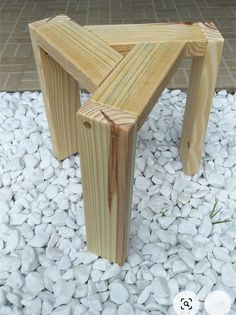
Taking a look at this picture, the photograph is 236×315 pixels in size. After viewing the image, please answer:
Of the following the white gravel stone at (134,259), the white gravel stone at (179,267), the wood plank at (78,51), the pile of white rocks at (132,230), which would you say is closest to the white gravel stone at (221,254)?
the pile of white rocks at (132,230)

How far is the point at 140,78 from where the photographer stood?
89cm

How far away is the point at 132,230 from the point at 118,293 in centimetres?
22

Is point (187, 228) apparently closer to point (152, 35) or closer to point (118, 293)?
point (118, 293)

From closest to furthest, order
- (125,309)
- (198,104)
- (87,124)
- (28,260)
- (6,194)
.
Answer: (87,124) < (125,309) < (28,260) < (198,104) < (6,194)

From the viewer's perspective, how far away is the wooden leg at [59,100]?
1193 millimetres

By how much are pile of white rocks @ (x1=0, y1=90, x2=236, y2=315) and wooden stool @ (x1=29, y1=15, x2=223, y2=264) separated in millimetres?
76

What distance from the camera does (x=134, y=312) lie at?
991 millimetres

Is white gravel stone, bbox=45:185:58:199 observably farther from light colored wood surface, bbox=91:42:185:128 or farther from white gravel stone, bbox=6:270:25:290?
light colored wood surface, bbox=91:42:185:128

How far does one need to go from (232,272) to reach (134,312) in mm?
308

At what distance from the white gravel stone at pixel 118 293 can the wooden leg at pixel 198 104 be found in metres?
0.52

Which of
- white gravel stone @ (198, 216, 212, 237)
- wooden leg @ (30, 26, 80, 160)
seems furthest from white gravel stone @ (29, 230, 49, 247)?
white gravel stone @ (198, 216, 212, 237)

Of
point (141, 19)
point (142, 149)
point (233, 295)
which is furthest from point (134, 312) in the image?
point (141, 19)

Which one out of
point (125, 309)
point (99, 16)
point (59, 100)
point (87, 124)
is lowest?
point (125, 309)

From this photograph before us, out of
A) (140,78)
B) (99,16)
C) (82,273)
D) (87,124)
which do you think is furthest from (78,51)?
(99,16)
